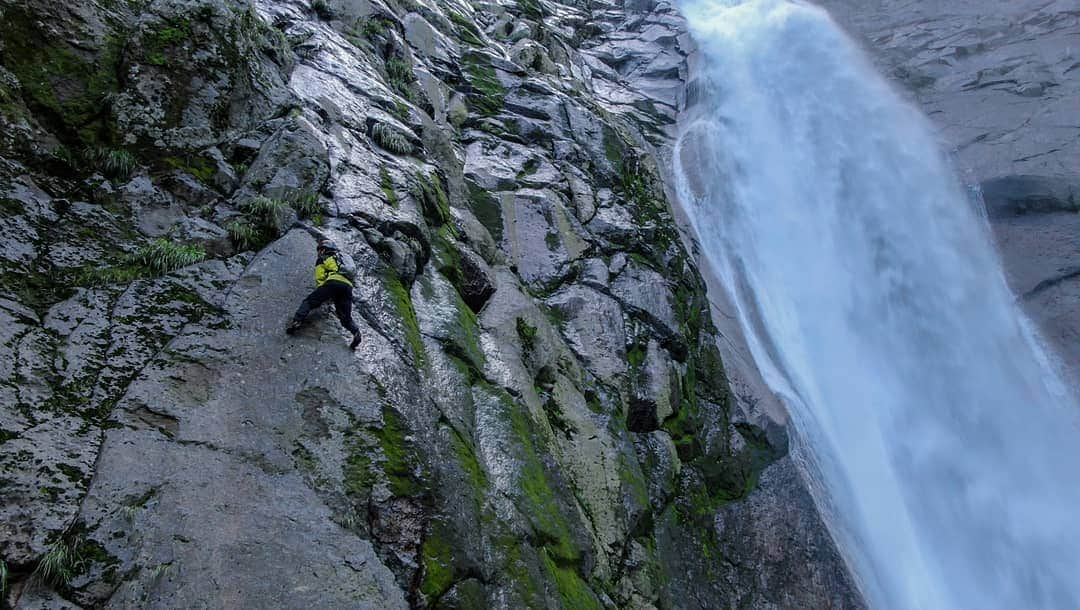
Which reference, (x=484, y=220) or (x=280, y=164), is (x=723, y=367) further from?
(x=280, y=164)

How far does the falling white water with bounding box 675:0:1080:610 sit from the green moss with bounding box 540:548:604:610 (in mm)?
7103

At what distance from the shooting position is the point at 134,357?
5.96 m

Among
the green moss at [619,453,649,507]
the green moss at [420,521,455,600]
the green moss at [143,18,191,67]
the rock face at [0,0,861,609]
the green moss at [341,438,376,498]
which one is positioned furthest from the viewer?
the green moss at [619,453,649,507]

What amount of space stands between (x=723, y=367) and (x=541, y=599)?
8646 millimetres

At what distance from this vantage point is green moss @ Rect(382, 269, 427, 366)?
774 cm

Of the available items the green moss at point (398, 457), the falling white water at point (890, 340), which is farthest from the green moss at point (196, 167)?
the falling white water at point (890, 340)

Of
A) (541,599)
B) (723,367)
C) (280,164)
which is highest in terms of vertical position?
(280,164)

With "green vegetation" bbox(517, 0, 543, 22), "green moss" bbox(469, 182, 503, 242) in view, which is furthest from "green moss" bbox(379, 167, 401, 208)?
"green vegetation" bbox(517, 0, 543, 22)

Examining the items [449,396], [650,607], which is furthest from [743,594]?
[449,396]

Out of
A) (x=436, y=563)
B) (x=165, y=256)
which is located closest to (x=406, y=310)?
(x=165, y=256)

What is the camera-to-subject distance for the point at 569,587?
7352 mm

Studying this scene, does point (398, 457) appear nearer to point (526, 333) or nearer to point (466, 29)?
point (526, 333)

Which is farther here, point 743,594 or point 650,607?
point 743,594

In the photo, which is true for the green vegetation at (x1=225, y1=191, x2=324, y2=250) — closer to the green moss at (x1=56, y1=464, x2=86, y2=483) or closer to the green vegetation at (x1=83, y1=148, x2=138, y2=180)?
the green vegetation at (x1=83, y1=148, x2=138, y2=180)
